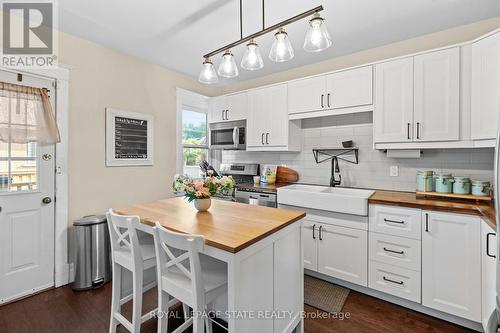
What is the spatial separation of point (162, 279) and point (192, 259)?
0.39m

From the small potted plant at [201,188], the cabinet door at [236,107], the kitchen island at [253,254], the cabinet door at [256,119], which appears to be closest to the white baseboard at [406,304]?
the kitchen island at [253,254]

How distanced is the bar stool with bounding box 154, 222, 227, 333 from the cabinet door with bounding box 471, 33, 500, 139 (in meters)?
2.33

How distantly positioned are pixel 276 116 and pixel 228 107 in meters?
0.92

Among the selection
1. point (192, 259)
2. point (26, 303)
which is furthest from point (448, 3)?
point (26, 303)

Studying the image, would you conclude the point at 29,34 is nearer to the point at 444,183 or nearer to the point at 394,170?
the point at 394,170

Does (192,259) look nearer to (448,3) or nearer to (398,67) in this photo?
(398,67)

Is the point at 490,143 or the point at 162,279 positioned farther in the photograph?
the point at 490,143

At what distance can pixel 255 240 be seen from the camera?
4.30 ft

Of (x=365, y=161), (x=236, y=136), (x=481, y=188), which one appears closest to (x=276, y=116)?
(x=236, y=136)

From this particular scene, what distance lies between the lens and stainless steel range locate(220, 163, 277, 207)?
2986 mm

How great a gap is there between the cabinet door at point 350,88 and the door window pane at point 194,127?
2195mm

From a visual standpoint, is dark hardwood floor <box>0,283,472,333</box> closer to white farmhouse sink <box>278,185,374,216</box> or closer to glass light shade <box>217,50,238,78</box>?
white farmhouse sink <box>278,185,374,216</box>

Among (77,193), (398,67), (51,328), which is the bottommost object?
(51,328)

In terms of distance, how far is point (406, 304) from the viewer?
218 cm
